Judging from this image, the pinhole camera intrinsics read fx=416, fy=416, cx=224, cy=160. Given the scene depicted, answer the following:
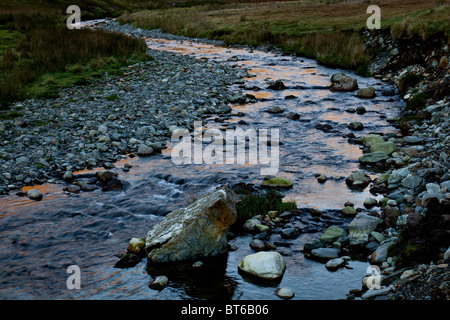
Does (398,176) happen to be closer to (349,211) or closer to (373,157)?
(349,211)

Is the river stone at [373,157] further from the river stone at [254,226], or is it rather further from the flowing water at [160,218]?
the river stone at [254,226]

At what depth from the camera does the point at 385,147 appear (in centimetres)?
1145

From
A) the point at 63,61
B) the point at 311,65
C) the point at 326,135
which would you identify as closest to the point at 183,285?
the point at 326,135

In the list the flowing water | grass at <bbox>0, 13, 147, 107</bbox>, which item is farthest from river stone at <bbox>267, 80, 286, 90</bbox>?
grass at <bbox>0, 13, 147, 107</bbox>

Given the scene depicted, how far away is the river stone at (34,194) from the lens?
8.86 metres

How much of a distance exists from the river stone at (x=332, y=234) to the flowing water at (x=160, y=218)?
301 millimetres

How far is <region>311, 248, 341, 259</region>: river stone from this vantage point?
671 cm

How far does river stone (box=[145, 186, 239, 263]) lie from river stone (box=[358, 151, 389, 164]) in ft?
16.9

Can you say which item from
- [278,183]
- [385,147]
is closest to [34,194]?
[278,183]

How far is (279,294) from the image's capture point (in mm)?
5809

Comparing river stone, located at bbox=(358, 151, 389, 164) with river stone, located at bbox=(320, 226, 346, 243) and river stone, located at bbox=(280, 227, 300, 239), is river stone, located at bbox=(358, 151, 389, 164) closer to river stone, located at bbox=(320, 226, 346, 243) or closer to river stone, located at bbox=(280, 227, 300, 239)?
river stone, located at bbox=(320, 226, 346, 243)

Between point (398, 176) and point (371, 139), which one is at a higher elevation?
point (371, 139)

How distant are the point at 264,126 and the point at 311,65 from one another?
11.8 m

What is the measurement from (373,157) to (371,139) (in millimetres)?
1446
